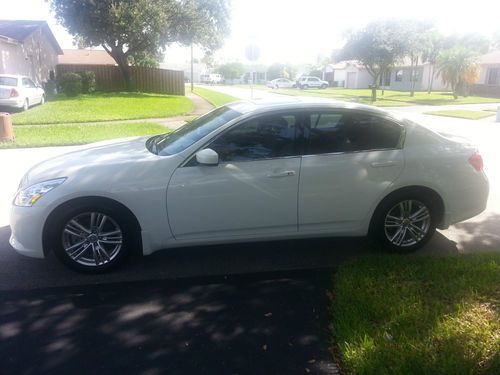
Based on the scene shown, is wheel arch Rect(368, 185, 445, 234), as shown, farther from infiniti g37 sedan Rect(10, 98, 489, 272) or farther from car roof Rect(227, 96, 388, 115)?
car roof Rect(227, 96, 388, 115)

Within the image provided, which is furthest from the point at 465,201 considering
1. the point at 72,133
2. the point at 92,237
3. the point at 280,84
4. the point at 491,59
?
the point at 280,84

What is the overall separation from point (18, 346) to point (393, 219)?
3.47 m

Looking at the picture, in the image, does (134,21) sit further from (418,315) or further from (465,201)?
(418,315)

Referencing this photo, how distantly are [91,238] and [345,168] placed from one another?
244 centimetres

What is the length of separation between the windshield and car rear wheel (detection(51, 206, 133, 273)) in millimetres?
801

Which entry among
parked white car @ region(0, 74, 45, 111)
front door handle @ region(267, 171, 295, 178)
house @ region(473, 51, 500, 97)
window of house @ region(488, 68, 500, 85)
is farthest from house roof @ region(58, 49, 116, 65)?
front door handle @ region(267, 171, 295, 178)

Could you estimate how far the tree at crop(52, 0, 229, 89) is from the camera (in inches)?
1138

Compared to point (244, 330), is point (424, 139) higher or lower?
higher

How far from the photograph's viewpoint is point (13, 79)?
18.8m

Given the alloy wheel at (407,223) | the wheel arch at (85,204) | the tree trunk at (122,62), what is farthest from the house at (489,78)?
the wheel arch at (85,204)

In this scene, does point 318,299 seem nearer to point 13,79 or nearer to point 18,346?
point 18,346

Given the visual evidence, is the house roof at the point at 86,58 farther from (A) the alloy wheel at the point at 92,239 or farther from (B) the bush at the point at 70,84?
(A) the alloy wheel at the point at 92,239

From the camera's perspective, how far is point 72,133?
13109 mm

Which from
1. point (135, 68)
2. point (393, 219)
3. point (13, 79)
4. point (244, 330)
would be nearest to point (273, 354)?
point (244, 330)
